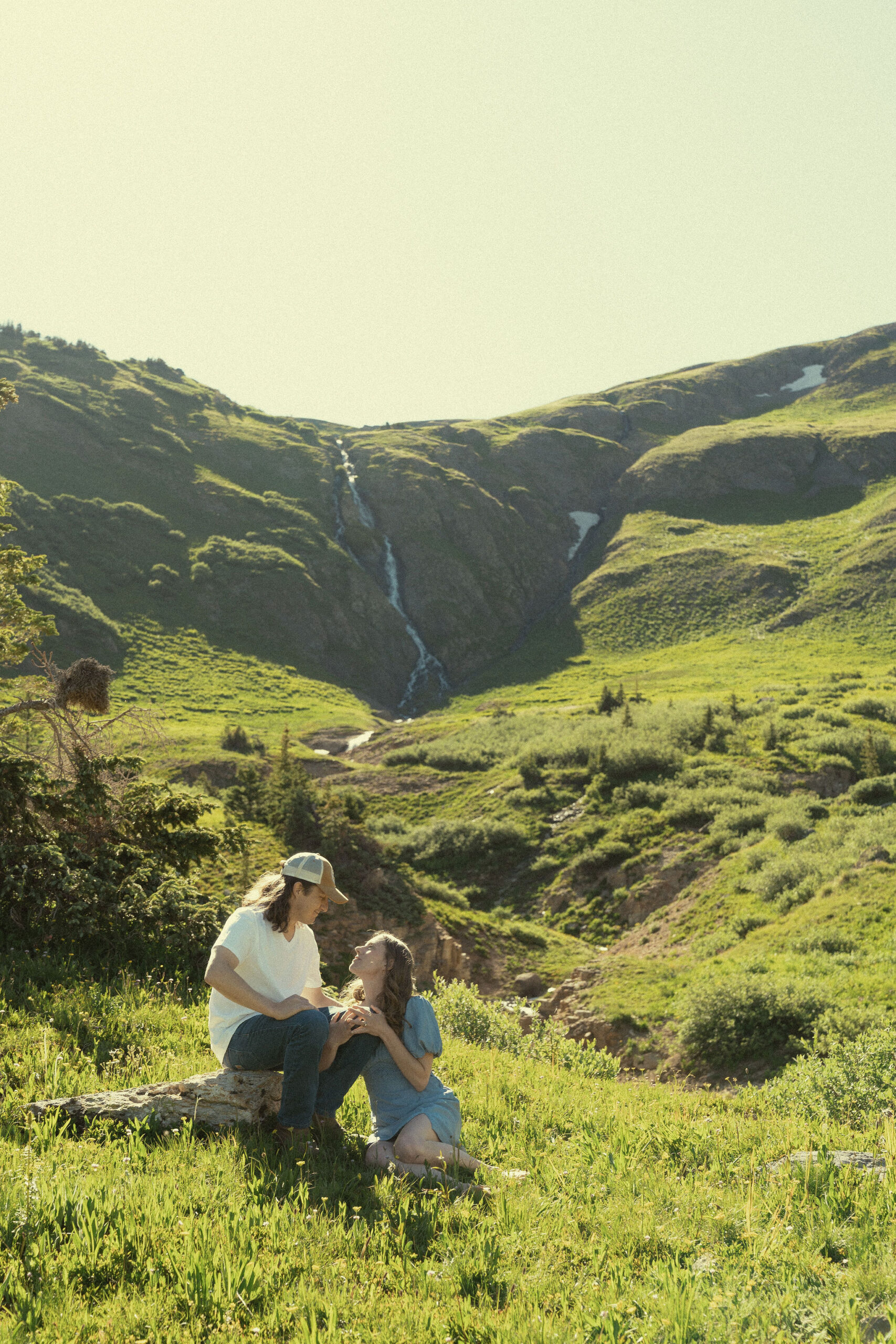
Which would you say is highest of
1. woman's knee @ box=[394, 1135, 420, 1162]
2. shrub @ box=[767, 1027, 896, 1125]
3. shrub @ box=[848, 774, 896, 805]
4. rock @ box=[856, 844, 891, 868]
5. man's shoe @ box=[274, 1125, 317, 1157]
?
man's shoe @ box=[274, 1125, 317, 1157]

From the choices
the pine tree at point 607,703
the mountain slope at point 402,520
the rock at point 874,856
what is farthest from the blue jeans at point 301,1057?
the mountain slope at point 402,520

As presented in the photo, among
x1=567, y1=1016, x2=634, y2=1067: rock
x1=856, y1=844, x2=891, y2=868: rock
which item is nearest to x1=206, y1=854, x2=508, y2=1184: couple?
x1=567, y1=1016, x2=634, y2=1067: rock

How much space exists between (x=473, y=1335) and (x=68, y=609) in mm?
76071

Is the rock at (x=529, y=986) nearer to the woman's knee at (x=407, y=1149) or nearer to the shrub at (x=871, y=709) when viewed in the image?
the woman's knee at (x=407, y=1149)

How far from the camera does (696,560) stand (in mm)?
97438

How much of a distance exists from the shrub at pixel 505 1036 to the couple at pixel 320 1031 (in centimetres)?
412

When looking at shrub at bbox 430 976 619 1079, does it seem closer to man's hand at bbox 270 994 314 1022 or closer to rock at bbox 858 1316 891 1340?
man's hand at bbox 270 994 314 1022

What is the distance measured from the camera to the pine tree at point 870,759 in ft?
84.5

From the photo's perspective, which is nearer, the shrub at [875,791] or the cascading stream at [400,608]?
the shrub at [875,791]

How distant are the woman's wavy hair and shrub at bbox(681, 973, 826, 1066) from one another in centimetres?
928

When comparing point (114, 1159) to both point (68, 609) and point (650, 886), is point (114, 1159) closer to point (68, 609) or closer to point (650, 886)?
point (650, 886)

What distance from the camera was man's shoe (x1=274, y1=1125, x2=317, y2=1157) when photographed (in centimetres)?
414

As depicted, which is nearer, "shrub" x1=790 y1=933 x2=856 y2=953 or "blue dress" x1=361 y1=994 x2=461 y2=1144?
"blue dress" x1=361 y1=994 x2=461 y2=1144

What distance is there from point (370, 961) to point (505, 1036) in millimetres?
5340
